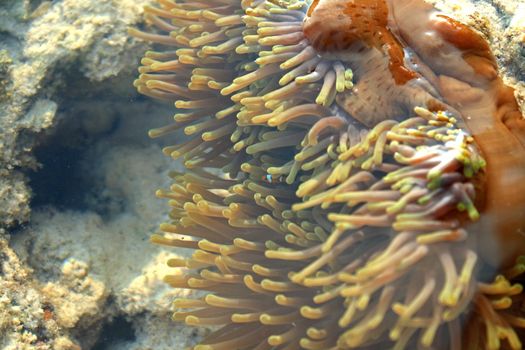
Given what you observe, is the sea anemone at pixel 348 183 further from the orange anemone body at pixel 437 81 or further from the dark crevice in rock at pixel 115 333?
the dark crevice in rock at pixel 115 333

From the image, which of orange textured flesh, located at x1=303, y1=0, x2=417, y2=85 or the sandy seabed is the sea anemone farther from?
the sandy seabed

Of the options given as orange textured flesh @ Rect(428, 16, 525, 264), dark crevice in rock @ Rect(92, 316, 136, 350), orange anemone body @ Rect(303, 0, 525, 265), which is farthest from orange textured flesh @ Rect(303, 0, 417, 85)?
dark crevice in rock @ Rect(92, 316, 136, 350)

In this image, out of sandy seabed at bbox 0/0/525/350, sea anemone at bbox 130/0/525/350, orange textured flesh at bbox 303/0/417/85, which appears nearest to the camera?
sea anemone at bbox 130/0/525/350

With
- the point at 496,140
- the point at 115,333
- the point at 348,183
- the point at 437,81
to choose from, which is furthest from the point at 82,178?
the point at 496,140

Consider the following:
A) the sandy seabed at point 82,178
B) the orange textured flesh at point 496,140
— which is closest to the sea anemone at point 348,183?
the orange textured flesh at point 496,140

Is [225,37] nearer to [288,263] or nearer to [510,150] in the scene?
[288,263]

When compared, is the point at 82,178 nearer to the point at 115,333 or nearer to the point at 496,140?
the point at 115,333

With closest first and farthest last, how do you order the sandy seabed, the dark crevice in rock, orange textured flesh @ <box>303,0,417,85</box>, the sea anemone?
the sea anemone, orange textured flesh @ <box>303,0,417,85</box>, the sandy seabed, the dark crevice in rock

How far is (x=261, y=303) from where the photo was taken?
225cm

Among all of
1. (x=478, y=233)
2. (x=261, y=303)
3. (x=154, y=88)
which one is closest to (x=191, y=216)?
(x=261, y=303)

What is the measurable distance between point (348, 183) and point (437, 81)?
54 cm

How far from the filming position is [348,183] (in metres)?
1.91

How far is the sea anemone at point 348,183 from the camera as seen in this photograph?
1784 millimetres

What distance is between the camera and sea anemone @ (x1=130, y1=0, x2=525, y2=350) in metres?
1.78
